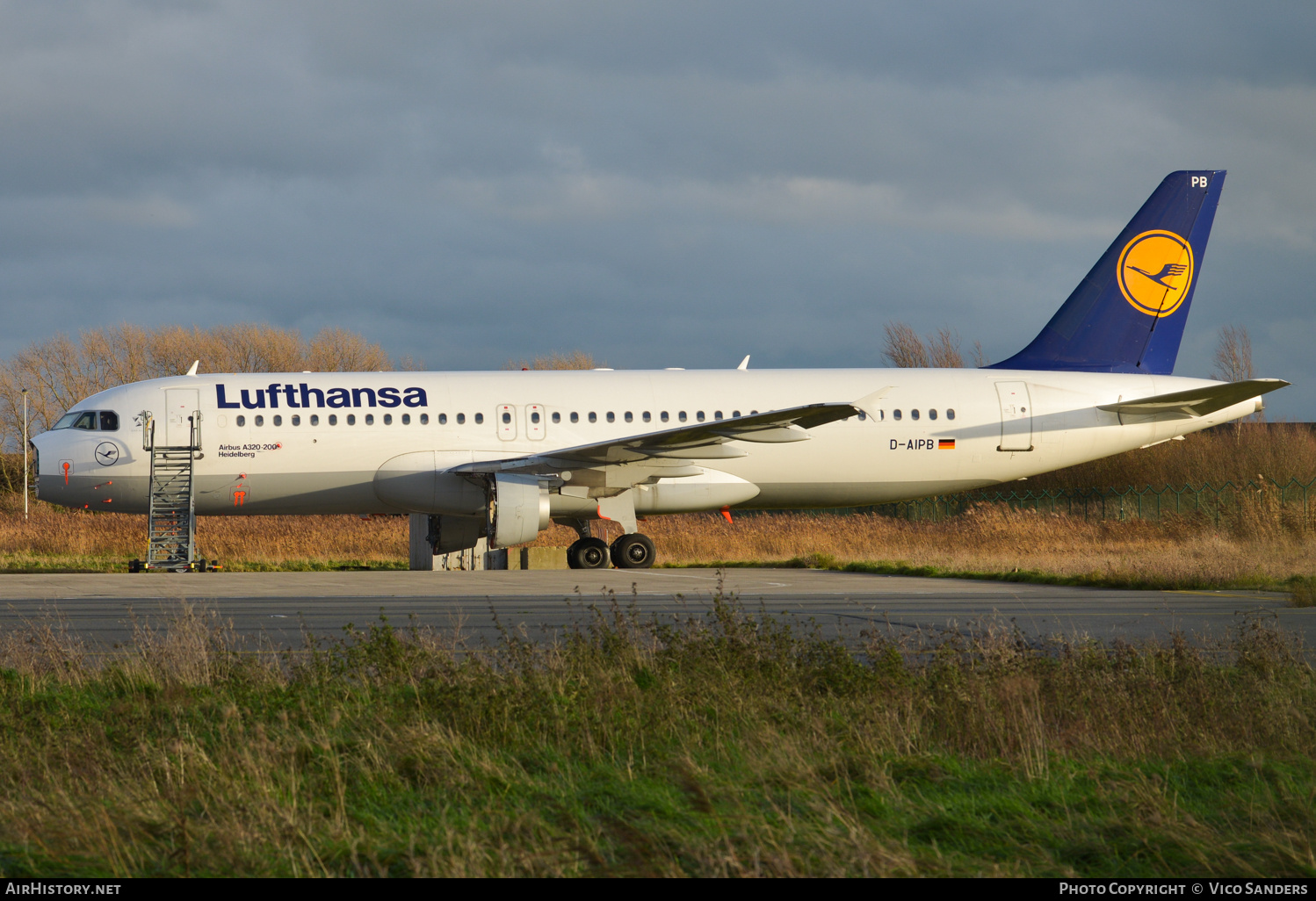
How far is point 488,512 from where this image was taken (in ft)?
68.0

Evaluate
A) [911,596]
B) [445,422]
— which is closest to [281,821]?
[911,596]

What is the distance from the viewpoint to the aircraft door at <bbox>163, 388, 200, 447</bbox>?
21422mm

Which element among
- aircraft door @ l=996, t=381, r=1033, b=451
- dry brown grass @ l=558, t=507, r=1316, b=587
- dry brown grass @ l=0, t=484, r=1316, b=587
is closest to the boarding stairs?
dry brown grass @ l=0, t=484, r=1316, b=587

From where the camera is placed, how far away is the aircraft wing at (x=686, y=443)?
775 inches

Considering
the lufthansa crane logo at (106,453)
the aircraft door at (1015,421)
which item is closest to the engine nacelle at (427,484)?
the lufthansa crane logo at (106,453)

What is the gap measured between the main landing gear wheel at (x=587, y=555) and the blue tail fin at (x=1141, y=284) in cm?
910

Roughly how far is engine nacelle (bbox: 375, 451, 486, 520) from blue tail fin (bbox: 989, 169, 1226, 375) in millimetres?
11144

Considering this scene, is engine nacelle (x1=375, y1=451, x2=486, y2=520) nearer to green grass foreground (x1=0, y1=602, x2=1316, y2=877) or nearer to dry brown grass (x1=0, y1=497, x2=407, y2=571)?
dry brown grass (x1=0, y1=497, x2=407, y2=571)

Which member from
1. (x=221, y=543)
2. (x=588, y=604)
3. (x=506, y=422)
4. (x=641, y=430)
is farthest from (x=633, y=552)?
(x=221, y=543)

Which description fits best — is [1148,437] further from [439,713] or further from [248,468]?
[439,713]

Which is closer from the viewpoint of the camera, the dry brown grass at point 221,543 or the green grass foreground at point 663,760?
the green grass foreground at point 663,760

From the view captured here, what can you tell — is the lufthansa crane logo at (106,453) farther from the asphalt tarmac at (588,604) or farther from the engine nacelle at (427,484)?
the engine nacelle at (427,484)
